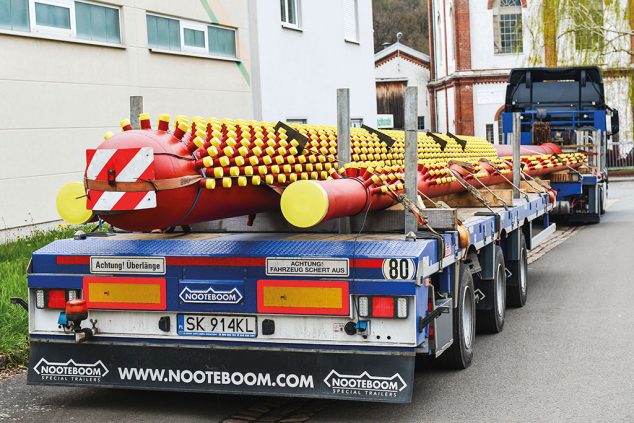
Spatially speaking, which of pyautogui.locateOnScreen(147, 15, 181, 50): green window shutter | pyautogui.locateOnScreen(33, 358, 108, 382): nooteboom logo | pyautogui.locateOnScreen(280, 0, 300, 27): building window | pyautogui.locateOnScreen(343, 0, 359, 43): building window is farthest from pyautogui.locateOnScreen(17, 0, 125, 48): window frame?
pyautogui.locateOnScreen(343, 0, 359, 43): building window

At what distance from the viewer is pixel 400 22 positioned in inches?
3420

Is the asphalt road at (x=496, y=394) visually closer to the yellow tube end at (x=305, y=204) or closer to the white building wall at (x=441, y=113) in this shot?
the yellow tube end at (x=305, y=204)

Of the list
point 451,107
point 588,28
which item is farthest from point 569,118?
point 451,107

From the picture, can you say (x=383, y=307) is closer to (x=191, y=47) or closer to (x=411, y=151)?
(x=411, y=151)

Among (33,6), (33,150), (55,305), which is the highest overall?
(33,6)

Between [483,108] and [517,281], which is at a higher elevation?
[483,108]

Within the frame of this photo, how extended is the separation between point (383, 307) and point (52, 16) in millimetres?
12094

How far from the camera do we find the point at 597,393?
7.88m

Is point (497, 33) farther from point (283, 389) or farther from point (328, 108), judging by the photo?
point (283, 389)

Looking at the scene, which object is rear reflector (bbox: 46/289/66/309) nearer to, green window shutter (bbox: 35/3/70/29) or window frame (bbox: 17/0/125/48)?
window frame (bbox: 17/0/125/48)

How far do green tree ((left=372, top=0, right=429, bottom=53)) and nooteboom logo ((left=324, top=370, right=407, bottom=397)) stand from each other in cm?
7940

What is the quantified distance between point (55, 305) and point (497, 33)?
1960 inches

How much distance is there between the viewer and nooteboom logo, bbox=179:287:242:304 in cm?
719

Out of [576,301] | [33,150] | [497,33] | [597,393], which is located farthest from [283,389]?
[497,33]
